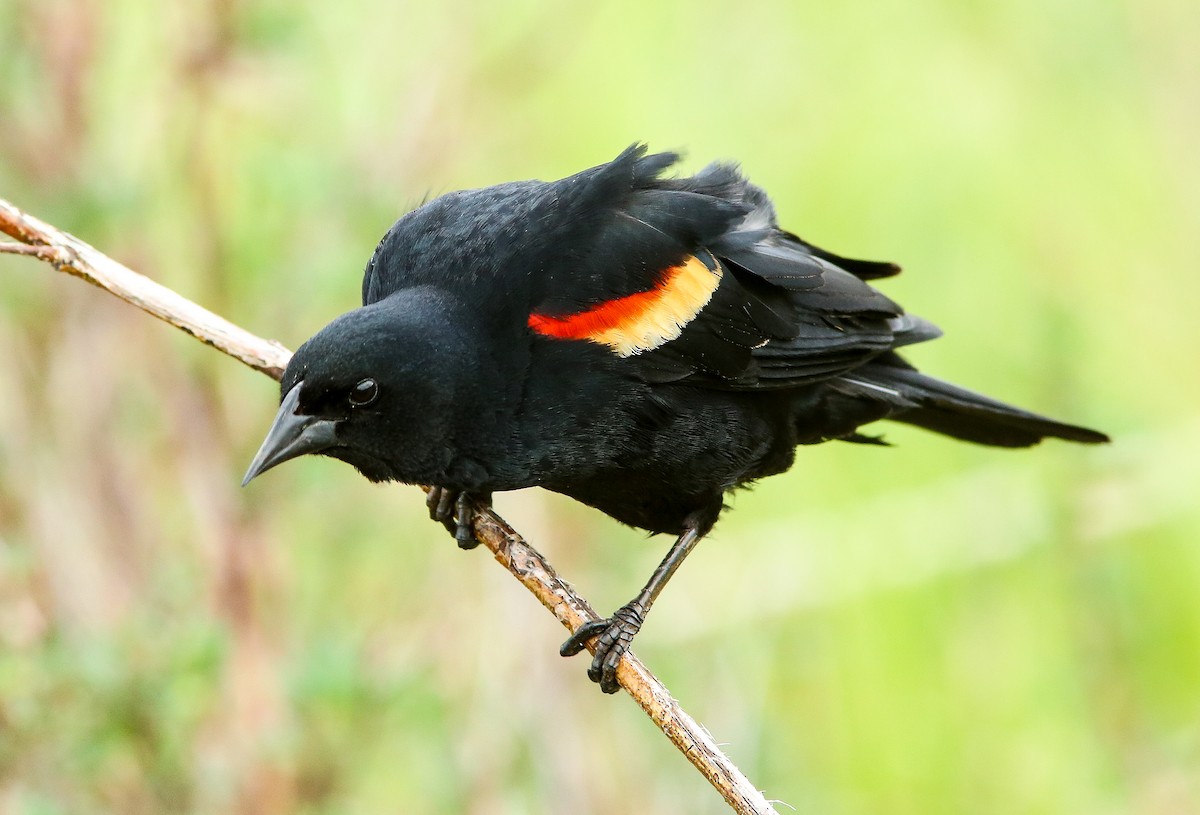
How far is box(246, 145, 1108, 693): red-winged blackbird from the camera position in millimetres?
2877

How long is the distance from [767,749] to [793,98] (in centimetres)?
312

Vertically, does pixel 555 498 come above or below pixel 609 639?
above

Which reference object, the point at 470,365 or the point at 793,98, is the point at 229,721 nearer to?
the point at 470,365

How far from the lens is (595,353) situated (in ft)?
10.2

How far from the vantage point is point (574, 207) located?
3143mm

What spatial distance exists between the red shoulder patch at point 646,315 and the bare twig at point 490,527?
479 mm

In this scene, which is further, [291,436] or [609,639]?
[609,639]

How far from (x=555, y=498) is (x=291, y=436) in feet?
6.89

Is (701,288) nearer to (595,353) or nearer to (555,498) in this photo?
(595,353)

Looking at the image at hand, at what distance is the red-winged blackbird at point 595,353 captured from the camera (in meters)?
2.88

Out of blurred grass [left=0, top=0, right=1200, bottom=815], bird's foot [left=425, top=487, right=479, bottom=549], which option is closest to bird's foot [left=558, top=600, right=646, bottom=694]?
bird's foot [left=425, top=487, right=479, bottom=549]

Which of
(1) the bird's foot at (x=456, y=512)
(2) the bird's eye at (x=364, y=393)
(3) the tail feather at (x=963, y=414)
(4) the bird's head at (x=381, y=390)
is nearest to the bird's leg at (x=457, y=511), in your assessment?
(1) the bird's foot at (x=456, y=512)

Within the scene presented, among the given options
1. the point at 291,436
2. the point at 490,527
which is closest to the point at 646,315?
the point at 490,527

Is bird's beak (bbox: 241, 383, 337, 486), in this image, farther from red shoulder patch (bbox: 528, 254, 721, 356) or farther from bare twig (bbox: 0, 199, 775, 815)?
red shoulder patch (bbox: 528, 254, 721, 356)
